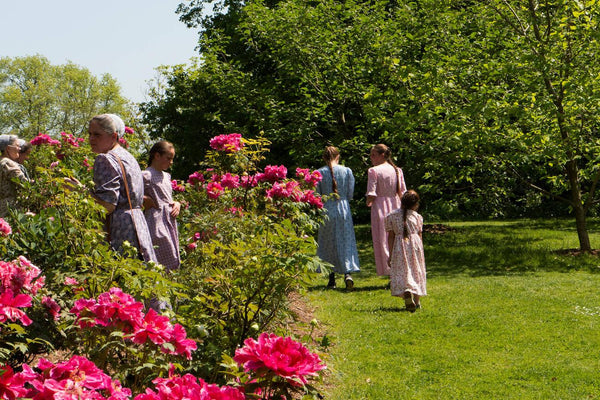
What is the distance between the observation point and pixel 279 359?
6.97ft

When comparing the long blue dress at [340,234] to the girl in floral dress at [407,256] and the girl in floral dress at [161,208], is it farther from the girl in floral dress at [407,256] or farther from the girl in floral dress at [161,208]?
the girl in floral dress at [161,208]

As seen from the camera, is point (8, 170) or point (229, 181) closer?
point (229, 181)

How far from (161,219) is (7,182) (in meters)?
2.53

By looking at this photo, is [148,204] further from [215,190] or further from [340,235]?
[340,235]

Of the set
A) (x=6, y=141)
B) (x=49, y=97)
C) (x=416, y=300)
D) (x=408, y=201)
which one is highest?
(x=49, y=97)

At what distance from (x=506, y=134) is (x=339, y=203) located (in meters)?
4.20

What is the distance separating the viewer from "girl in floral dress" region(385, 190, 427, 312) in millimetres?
7160

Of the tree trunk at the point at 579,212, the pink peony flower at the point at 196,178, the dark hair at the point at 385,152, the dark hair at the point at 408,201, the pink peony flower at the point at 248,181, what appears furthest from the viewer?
the tree trunk at the point at 579,212

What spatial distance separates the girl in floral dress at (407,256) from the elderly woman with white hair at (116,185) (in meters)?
3.43

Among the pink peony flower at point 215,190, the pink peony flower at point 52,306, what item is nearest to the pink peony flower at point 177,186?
the pink peony flower at point 215,190

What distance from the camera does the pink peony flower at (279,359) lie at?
211 centimetres

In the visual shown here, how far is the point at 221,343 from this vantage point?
11.9ft

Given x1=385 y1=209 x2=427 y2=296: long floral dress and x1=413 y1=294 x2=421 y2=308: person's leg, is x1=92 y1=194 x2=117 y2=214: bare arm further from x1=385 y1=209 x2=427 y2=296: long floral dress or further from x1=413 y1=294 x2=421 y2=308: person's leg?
x1=413 y1=294 x2=421 y2=308: person's leg

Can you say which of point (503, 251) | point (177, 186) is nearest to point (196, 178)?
point (177, 186)
